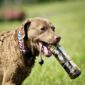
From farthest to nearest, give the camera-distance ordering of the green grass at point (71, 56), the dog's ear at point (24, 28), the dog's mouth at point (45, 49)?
the green grass at point (71, 56)
the dog's ear at point (24, 28)
the dog's mouth at point (45, 49)

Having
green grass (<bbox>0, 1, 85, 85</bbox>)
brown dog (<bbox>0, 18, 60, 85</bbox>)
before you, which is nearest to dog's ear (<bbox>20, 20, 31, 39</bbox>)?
brown dog (<bbox>0, 18, 60, 85</bbox>)

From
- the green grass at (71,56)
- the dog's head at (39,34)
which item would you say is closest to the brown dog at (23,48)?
the dog's head at (39,34)

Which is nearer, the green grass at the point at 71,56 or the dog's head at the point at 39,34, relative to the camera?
the dog's head at the point at 39,34

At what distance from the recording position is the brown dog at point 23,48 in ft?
28.5

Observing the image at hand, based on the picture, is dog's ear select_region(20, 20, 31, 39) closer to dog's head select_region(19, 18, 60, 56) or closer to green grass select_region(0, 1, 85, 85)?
dog's head select_region(19, 18, 60, 56)

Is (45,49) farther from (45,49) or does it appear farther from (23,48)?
(23,48)

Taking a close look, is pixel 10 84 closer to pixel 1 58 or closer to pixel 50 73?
pixel 1 58

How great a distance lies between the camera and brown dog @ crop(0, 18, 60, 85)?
8672 millimetres

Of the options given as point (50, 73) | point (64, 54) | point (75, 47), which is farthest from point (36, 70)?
point (75, 47)

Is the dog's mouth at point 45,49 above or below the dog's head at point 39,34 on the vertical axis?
below

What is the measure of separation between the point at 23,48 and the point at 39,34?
37 centimetres

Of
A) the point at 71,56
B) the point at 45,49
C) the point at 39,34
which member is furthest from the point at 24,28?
the point at 71,56

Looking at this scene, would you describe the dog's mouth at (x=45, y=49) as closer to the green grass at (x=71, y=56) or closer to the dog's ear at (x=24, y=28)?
the dog's ear at (x=24, y=28)

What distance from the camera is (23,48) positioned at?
29.0 feet
